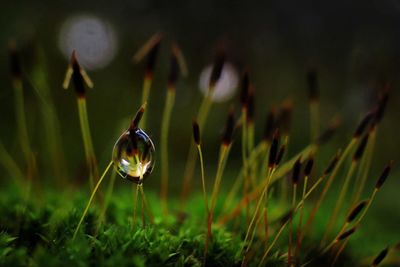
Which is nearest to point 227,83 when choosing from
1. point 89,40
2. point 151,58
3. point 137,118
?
point 89,40

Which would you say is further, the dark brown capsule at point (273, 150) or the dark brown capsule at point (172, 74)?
the dark brown capsule at point (172, 74)

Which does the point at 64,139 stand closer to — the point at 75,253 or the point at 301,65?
the point at 75,253

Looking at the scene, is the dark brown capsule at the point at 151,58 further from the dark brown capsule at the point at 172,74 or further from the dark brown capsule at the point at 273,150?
the dark brown capsule at the point at 273,150

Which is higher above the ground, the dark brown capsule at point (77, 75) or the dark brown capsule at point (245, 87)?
the dark brown capsule at point (77, 75)

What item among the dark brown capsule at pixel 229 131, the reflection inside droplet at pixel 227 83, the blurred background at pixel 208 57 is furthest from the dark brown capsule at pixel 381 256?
the reflection inside droplet at pixel 227 83

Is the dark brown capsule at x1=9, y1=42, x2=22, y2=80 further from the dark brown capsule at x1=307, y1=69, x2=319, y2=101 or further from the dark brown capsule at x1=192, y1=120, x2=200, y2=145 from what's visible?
the dark brown capsule at x1=307, y1=69, x2=319, y2=101

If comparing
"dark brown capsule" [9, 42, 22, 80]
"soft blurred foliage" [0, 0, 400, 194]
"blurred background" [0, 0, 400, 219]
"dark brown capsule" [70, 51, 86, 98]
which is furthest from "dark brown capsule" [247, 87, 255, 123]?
"soft blurred foliage" [0, 0, 400, 194]

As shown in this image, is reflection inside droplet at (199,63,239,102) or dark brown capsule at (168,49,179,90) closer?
dark brown capsule at (168,49,179,90)
